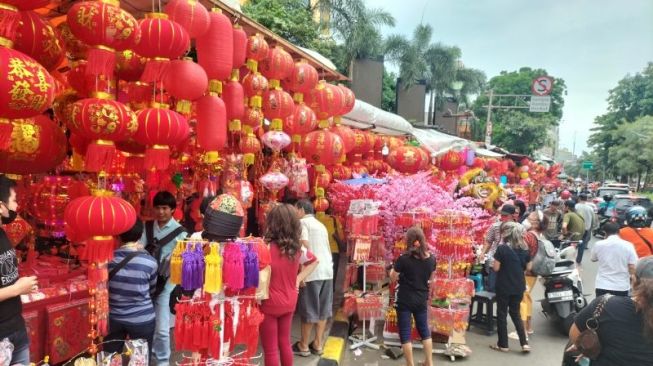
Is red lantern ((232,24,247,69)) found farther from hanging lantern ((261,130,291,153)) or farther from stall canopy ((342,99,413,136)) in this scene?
stall canopy ((342,99,413,136))

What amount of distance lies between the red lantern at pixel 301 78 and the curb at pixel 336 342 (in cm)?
330

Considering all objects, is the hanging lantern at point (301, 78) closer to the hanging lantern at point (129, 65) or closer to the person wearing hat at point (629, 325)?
the hanging lantern at point (129, 65)

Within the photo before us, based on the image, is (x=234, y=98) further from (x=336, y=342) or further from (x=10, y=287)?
(x=336, y=342)

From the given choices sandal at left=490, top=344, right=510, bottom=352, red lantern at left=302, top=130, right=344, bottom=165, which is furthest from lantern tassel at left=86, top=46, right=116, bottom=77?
sandal at left=490, top=344, right=510, bottom=352

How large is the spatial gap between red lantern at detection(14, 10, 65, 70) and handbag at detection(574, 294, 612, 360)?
3.86m

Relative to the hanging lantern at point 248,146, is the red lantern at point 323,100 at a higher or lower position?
higher

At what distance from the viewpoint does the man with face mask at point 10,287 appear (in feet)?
8.49

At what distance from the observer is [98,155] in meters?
3.13

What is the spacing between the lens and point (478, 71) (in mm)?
32031

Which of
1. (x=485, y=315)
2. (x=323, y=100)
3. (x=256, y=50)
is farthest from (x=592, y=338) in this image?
(x=485, y=315)

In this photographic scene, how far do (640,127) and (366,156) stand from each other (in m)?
40.4

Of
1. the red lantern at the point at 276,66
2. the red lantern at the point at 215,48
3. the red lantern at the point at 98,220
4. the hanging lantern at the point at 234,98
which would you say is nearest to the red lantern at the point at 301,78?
the red lantern at the point at 276,66

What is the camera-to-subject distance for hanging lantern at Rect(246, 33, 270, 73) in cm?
493

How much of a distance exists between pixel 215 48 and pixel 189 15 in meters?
0.43
